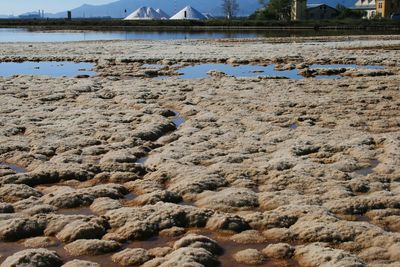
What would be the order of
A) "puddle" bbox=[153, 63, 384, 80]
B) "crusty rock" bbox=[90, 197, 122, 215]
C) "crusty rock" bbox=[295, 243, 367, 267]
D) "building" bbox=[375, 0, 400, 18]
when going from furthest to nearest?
"building" bbox=[375, 0, 400, 18] < "puddle" bbox=[153, 63, 384, 80] < "crusty rock" bbox=[90, 197, 122, 215] < "crusty rock" bbox=[295, 243, 367, 267]

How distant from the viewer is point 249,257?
620 cm

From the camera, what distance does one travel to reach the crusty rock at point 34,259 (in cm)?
595

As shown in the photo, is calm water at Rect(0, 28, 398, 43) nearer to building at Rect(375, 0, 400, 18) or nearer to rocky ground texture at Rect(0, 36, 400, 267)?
rocky ground texture at Rect(0, 36, 400, 267)

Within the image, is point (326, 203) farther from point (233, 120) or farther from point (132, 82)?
point (132, 82)

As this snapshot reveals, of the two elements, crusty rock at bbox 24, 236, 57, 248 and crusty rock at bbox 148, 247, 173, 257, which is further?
crusty rock at bbox 24, 236, 57, 248

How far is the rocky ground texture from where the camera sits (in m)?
6.44

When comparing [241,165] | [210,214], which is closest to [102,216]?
[210,214]

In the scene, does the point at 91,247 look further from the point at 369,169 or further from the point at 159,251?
the point at 369,169

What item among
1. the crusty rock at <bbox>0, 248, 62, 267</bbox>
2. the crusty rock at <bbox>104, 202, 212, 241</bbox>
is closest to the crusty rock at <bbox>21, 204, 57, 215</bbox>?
the crusty rock at <bbox>104, 202, 212, 241</bbox>

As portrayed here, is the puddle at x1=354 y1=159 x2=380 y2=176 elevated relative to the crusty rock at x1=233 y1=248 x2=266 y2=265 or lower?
elevated

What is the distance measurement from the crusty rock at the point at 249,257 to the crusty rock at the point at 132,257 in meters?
1.06

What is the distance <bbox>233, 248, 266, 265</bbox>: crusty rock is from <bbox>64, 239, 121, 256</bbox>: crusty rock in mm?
1538

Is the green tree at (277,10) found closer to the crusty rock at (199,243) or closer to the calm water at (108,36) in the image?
the calm water at (108,36)

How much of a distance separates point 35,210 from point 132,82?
1412 centimetres
